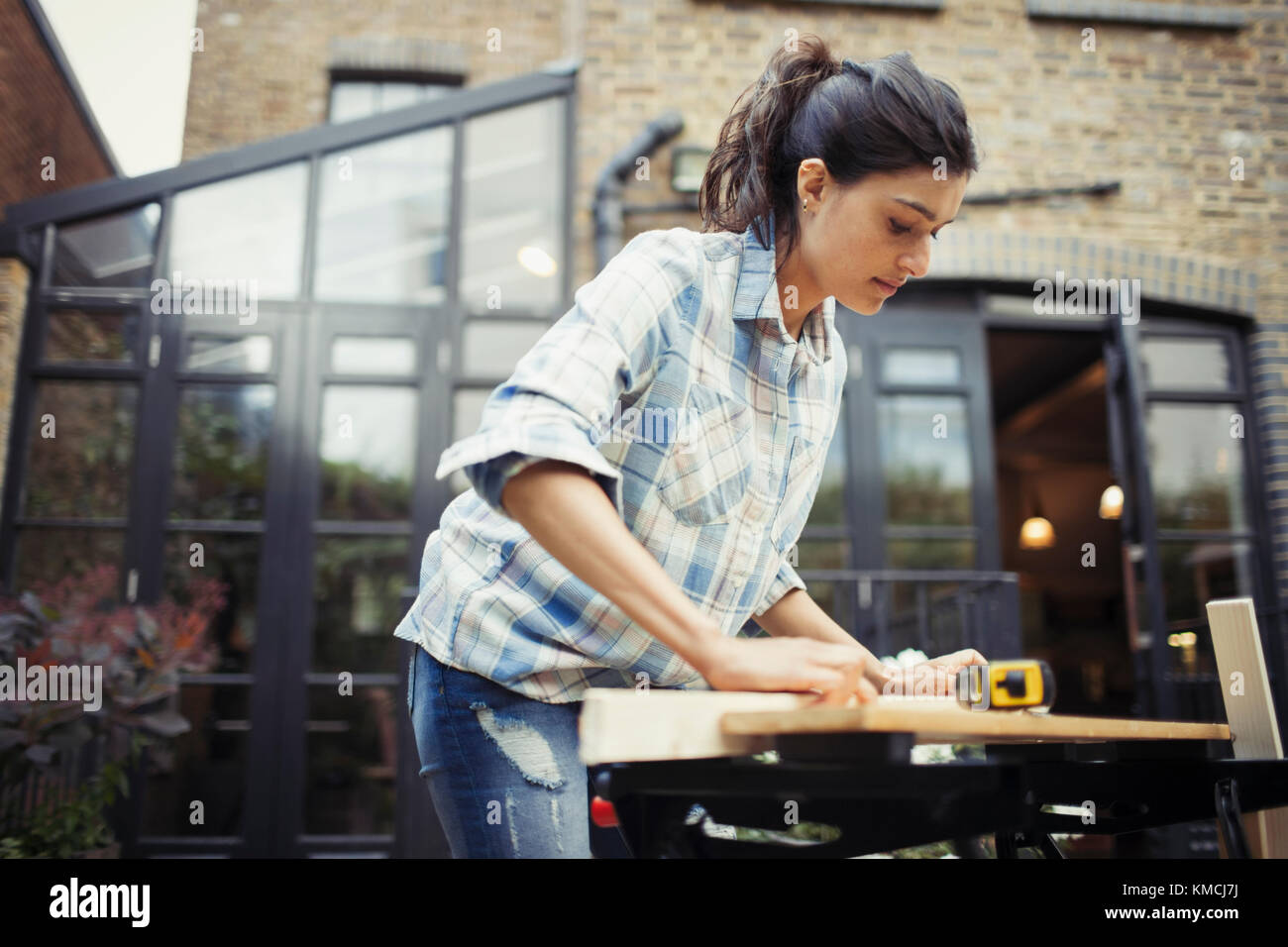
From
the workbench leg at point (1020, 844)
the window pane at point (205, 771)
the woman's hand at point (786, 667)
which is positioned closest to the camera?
the woman's hand at point (786, 667)

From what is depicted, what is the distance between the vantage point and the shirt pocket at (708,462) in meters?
1.18

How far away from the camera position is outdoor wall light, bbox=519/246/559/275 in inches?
221

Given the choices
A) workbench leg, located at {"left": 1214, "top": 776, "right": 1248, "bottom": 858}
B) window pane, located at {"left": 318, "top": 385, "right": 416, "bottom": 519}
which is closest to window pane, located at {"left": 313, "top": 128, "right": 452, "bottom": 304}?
window pane, located at {"left": 318, "top": 385, "right": 416, "bottom": 519}

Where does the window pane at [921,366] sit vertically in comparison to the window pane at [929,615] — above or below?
above

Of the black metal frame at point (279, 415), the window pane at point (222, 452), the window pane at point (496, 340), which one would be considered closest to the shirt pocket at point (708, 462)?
the black metal frame at point (279, 415)

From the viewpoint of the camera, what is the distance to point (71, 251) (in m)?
5.33

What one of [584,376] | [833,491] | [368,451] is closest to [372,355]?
[368,451]

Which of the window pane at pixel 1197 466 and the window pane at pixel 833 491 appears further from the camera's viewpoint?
the window pane at pixel 1197 466

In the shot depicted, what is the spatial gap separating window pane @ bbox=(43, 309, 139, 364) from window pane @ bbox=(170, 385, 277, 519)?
40 cm

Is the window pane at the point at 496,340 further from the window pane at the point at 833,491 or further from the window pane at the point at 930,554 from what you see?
the window pane at the point at 930,554

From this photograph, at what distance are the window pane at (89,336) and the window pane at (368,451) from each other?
102cm

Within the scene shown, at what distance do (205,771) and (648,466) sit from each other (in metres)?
4.50

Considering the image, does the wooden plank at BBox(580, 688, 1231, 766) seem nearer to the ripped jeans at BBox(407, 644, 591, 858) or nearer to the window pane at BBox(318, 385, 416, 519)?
the ripped jeans at BBox(407, 644, 591, 858)
